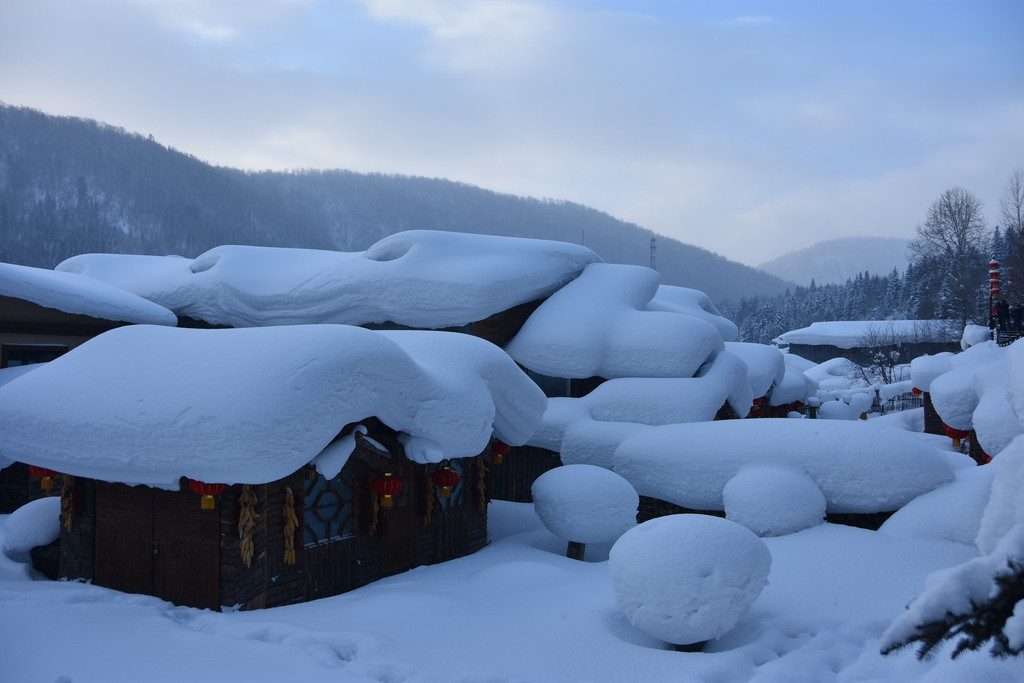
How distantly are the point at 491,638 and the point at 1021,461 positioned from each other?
557 centimetres

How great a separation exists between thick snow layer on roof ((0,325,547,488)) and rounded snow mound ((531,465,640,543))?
1748 millimetres

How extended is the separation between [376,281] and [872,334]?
1417 inches

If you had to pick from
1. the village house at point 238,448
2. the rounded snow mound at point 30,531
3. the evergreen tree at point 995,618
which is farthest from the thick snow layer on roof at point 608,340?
the evergreen tree at point 995,618

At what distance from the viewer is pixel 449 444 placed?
33.1 feet

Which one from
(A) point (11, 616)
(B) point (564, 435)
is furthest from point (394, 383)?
(B) point (564, 435)

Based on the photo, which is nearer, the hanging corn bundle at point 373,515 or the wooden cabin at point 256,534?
the wooden cabin at point 256,534

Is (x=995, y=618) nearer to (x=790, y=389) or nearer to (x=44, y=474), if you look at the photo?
(x=44, y=474)

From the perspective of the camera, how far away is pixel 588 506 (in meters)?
11.2

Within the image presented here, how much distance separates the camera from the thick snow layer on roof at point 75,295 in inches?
586

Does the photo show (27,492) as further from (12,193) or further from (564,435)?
(12,193)

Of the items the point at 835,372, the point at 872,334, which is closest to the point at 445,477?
the point at 835,372

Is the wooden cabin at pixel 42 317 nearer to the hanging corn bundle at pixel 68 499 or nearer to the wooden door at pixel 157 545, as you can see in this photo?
the hanging corn bundle at pixel 68 499

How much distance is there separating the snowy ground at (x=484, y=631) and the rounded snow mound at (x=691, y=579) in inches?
13.0

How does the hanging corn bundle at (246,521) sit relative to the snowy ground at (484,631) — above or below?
above
